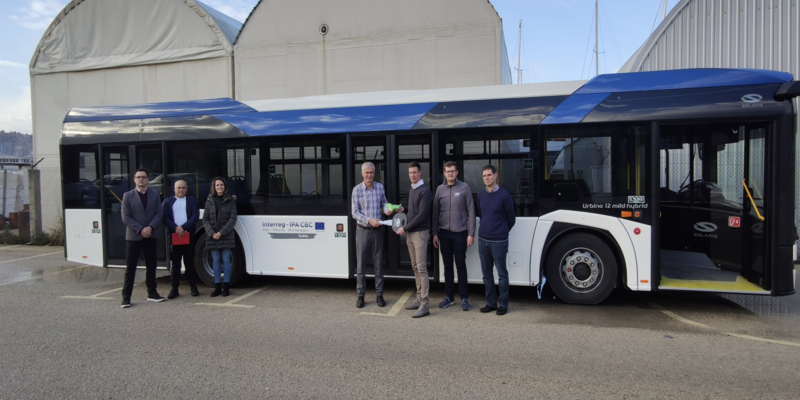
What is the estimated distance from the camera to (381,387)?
3695 mm

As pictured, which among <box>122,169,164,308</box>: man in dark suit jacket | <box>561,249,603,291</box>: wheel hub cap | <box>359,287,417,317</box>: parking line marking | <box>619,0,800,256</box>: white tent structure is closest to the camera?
<box>359,287,417,317</box>: parking line marking

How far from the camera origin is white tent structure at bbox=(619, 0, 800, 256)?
31.5 ft

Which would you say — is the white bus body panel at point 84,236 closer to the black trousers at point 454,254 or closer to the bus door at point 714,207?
the black trousers at point 454,254

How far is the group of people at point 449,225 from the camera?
5.62 m

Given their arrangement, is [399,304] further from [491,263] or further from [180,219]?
[180,219]

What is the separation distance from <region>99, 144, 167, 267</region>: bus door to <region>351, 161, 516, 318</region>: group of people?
12.3 feet

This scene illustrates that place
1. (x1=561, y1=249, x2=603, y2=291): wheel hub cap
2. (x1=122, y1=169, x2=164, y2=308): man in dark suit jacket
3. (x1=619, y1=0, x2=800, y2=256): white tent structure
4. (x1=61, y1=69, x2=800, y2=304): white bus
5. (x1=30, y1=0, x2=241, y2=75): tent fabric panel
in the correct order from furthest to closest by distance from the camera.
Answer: (x1=30, y1=0, x2=241, y2=75): tent fabric panel
(x1=619, y1=0, x2=800, y2=256): white tent structure
(x1=122, y1=169, x2=164, y2=308): man in dark suit jacket
(x1=561, y1=249, x2=603, y2=291): wheel hub cap
(x1=61, y1=69, x2=800, y2=304): white bus

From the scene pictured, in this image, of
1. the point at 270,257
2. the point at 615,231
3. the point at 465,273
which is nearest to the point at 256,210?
the point at 270,257

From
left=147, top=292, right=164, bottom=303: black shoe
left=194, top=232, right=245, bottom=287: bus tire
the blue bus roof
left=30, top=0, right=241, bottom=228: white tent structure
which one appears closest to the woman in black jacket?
left=194, top=232, right=245, bottom=287: bus tire

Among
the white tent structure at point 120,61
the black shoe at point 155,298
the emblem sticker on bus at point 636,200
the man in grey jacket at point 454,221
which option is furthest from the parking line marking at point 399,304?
the white tent structure at point 120,61

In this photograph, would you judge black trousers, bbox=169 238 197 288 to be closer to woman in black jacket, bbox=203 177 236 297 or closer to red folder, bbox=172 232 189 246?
red folder, bbox=172 232 189 246

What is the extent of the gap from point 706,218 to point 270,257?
20.3 feet

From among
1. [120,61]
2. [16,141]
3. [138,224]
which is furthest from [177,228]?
[16,141]

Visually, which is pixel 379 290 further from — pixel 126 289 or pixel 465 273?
pixel 126 289
